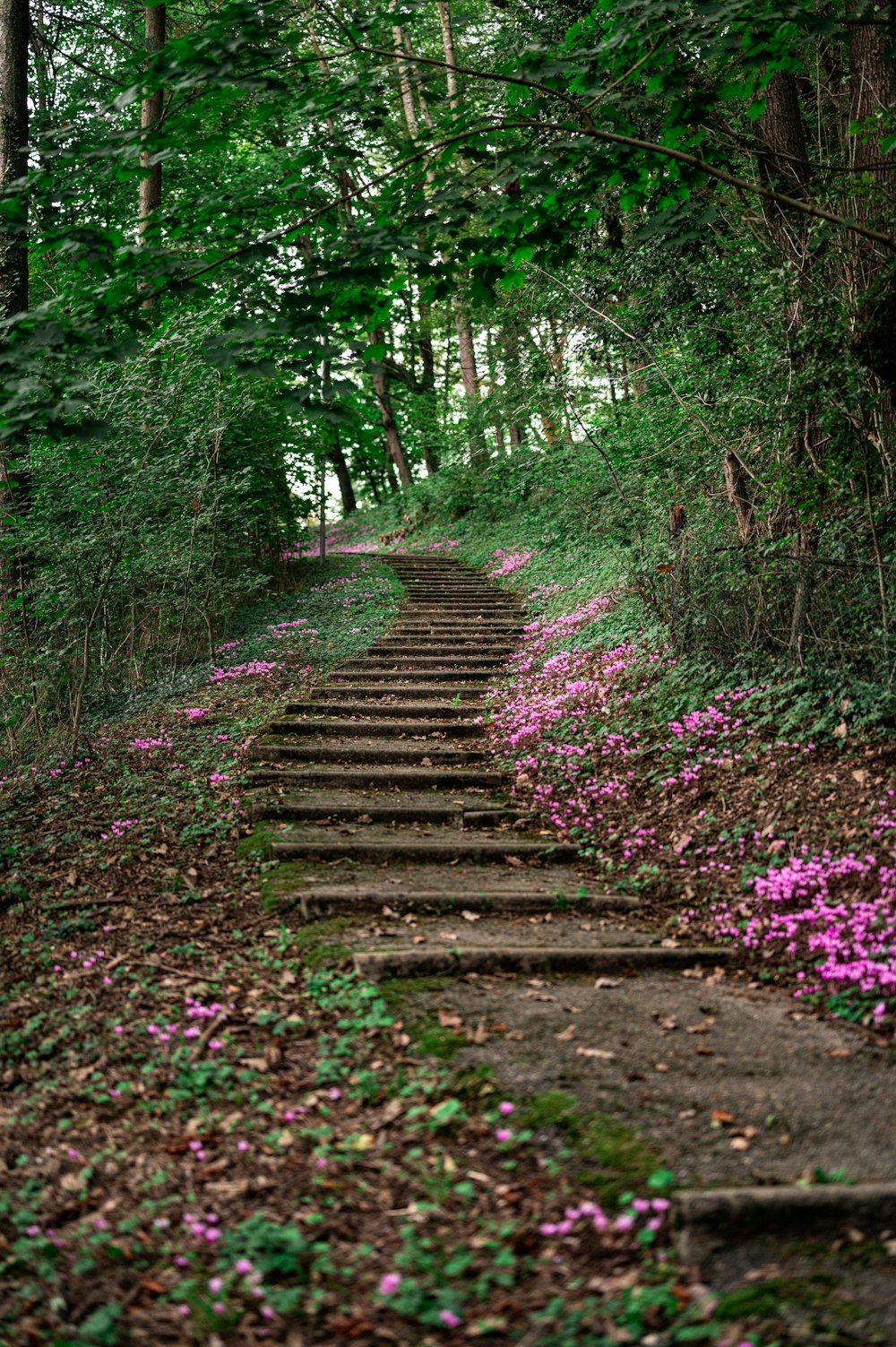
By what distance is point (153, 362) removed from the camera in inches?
366

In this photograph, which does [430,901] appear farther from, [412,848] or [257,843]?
[257,843]

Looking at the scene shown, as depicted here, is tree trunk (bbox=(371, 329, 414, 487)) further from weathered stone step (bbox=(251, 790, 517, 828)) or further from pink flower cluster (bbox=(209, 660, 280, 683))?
weathered stone step (bbox=(251, 790, 517, 828))

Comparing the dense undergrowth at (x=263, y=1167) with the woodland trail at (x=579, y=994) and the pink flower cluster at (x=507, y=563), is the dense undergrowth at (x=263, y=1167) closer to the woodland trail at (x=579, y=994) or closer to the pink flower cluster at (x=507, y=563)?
the woodland trail at (x=579, y=994)

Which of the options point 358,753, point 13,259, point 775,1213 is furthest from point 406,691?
point 775,1213

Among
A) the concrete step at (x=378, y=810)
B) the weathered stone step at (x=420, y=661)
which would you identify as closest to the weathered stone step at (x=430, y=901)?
the concrete step at (x=378, y=810)

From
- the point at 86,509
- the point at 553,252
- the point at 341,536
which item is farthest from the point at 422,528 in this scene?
the point at 553,252

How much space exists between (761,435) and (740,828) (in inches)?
125

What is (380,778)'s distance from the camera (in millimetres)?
6902

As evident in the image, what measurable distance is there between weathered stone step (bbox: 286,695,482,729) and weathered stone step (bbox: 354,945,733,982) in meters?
4.11

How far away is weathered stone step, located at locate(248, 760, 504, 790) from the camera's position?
264 inches

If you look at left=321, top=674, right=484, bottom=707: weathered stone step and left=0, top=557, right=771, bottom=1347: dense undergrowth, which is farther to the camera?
left=321, top=674, right=484, bottom=707: weathered stone step

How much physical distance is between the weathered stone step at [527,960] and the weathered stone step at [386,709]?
13.5ft

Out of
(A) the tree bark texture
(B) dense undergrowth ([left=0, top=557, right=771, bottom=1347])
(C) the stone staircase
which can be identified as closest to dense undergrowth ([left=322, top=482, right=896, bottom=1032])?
(C) the stone staircase

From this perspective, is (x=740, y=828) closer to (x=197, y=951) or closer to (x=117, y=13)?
(x=197, y=951)
